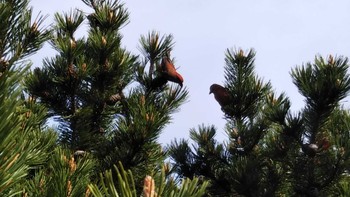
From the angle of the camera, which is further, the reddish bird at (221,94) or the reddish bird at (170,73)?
the reddish bird at (221,94)

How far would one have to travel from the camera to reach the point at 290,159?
3.57 metres

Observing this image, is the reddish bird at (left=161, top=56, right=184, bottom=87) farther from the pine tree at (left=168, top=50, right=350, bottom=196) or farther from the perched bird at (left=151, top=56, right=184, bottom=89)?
the pine tree at (left=168, top=50, right=350, bottom=196)

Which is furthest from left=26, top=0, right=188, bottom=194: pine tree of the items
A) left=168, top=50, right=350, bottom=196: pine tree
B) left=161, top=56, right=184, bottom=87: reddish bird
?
left=168, top=50, right=350, bottom=196: pine tree

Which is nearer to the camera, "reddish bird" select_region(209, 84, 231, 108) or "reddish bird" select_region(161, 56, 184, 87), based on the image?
"reddish bird" select_region(161, 56, 184, 87)

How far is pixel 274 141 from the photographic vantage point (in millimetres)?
3801

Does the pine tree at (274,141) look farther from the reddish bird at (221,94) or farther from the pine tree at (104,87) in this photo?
the pine tree at (104,87)

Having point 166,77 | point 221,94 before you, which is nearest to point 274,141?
point 221,94

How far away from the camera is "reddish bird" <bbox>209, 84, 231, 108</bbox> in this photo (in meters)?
3.81

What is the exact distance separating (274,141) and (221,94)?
1.54 ft

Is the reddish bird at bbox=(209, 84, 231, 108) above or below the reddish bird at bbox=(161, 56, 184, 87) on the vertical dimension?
above

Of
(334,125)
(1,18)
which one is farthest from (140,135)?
(1,18)

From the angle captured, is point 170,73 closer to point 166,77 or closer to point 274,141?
point 166,77

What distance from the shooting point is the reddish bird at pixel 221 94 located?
3809 mm

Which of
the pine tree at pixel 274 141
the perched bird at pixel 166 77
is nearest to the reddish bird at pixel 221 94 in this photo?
the pine tree at pixel 274 141
